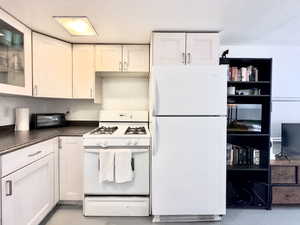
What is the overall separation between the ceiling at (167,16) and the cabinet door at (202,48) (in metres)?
0.11

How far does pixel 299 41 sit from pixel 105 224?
10.6 feet

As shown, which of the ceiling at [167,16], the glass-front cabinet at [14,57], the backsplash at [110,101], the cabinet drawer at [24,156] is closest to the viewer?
the cabinet drawer at [24,156]

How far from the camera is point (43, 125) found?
302 cm

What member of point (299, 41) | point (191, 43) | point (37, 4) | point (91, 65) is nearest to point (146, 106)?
point (91, 65)

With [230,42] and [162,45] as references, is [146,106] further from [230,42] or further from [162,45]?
[230,42]

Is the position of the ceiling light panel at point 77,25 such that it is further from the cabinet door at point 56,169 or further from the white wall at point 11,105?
the cabinet door at point 56,169

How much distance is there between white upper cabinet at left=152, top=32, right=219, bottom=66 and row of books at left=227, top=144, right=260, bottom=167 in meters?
1.07

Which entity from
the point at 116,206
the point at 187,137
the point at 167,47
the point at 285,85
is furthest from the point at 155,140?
the point at 285,85

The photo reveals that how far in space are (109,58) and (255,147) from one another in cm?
220

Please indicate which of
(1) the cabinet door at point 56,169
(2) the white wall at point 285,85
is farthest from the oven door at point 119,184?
(2) the white wall at point 285,85

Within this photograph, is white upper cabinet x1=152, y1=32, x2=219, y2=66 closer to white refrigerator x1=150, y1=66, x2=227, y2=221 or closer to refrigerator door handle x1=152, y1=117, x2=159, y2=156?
white refrigerator x1=150, y1=66, x2=227, y2=221

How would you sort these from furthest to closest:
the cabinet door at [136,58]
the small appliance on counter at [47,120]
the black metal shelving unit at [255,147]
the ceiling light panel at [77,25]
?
the cabinet door at [136,58] < the small appliance on counter at [47,120] < the black metal shelving unit at [255,147] < the ceiling light panel at [77,25]

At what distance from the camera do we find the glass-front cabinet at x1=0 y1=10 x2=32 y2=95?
2098 mm

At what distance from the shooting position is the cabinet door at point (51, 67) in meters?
2.66
